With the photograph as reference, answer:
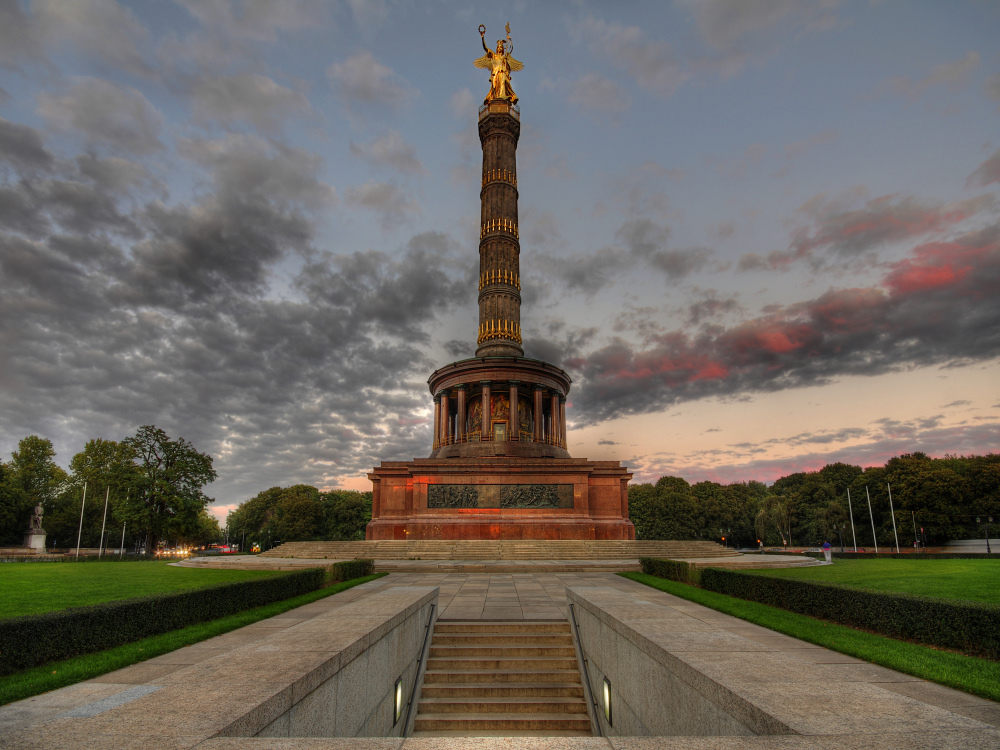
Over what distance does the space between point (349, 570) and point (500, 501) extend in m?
17.2

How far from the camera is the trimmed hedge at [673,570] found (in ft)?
55.2

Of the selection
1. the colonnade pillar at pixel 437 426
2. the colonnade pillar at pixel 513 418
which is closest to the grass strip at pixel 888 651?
the colonnade pillar at pixel 513 418

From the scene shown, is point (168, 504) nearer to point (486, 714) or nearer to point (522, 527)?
point (522, 527)

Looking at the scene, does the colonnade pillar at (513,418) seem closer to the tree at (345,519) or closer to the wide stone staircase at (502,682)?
the wide stone staircase at (502,682)

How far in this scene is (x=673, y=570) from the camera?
1762cm

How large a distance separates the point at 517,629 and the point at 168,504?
45.3 m

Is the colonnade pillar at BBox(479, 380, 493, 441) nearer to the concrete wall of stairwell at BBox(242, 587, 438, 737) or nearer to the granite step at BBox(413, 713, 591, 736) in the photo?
the concrete wall of stairwell at BBox(242, 587, 438, 737)

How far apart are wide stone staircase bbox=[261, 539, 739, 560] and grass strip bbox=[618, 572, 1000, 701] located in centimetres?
1639

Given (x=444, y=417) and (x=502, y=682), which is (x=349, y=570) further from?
(x=444, y=417)

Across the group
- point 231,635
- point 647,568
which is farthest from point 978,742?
point 647,568

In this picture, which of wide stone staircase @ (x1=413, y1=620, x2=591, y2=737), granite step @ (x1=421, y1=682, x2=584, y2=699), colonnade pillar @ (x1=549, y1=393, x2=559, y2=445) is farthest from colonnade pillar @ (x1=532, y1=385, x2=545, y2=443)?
granite step @ (x1=421, y1=682, x2=584, y2=699)

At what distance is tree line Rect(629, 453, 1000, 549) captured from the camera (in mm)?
52500

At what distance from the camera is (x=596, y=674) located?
27.5 ft

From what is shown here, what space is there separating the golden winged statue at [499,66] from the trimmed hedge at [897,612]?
50.0m
